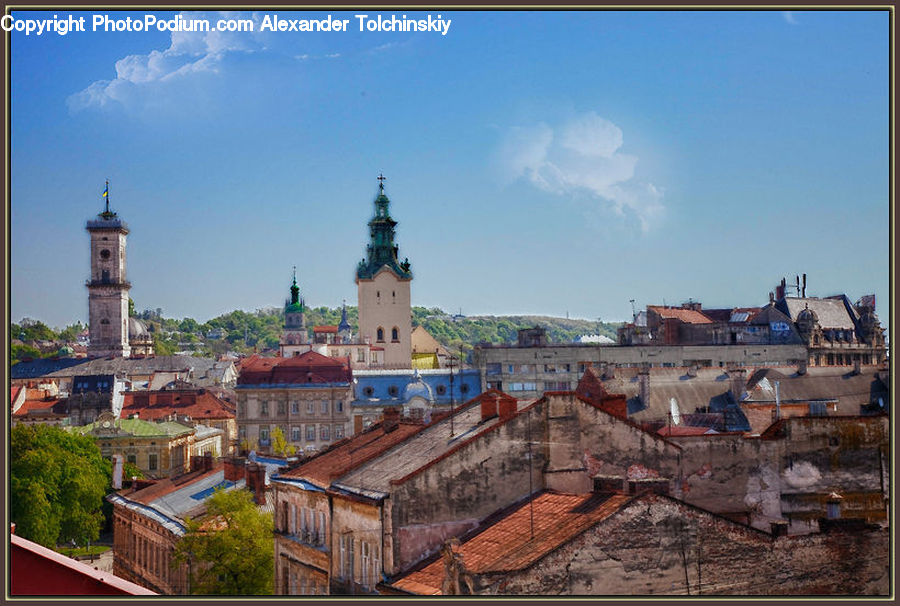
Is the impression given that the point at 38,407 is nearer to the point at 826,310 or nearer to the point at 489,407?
the point at 826,310

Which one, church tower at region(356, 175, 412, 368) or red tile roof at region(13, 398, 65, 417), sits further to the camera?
church tower at region(356, 175, 412, 368)

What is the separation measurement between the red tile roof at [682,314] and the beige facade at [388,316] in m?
34.3

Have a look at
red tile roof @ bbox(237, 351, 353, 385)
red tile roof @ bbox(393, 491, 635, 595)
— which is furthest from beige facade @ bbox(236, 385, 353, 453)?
red tile roof @ bbox(393, 491, 635, 595)

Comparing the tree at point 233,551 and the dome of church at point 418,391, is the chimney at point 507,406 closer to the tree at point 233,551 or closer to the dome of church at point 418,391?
the tree at point 233,551

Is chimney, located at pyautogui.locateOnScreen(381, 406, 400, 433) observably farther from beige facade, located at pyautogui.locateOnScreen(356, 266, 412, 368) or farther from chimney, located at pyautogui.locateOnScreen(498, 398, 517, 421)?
beige facade, located at pyautogui.locateOnScreen(356, 266, 412, 368)

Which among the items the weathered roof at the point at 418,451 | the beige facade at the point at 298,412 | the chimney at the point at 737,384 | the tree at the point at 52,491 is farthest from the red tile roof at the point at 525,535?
the beige facade at the point at 298,412

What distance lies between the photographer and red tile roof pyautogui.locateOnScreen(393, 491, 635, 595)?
23.3 meters

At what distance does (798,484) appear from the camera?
30.5 m

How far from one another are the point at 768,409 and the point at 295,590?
2011 centimetres

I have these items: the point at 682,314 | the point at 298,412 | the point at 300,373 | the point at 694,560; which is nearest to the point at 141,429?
the point at 298,412

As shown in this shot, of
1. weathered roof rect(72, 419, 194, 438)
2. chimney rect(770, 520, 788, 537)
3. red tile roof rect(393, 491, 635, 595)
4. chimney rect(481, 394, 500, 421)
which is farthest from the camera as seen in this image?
weathered roof rect(72, 419, 194, 438)

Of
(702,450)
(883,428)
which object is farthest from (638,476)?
(883,428)

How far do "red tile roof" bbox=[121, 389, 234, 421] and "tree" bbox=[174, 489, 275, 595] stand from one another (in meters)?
81.0

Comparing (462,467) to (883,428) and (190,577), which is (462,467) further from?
(190,577)
